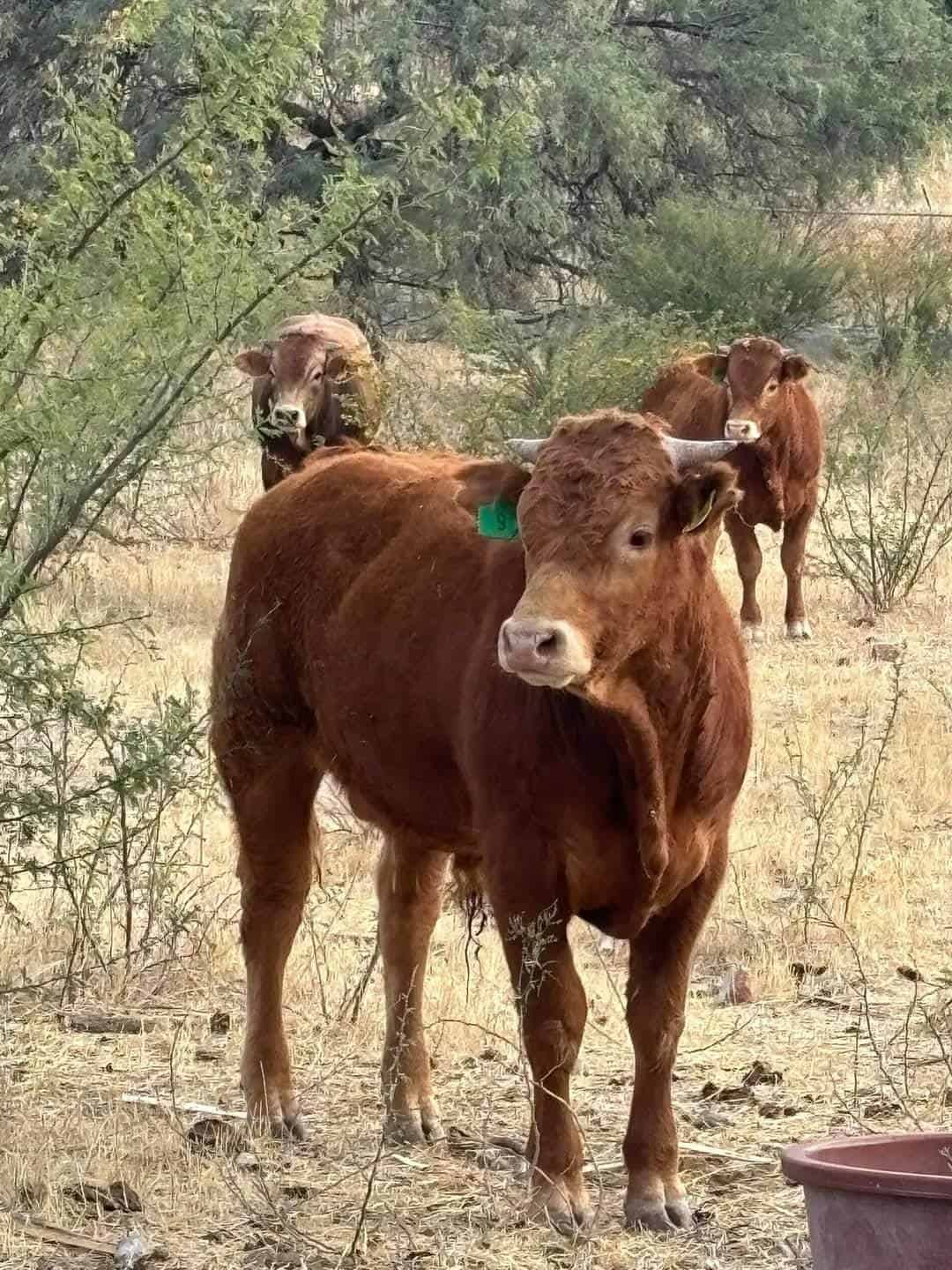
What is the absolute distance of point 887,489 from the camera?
1780 cm

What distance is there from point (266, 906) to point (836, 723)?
5397 mm

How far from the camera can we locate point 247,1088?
609 cm

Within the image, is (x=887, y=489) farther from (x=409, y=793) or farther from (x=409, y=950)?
(x=409, y=793)

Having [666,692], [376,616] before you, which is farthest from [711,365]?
[666,692]

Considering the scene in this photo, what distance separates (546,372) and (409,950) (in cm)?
1077

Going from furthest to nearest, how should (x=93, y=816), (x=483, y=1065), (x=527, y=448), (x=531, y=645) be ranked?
(x=93, y=816)
(x=483, y=1065)
(x=527, y=448)
(x=531, y=645)

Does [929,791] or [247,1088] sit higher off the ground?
[929,791]

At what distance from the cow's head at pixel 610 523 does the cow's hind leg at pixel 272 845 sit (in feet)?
5.16

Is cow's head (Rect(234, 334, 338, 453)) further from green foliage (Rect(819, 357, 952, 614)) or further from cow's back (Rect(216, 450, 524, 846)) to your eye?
cow's back (Rect(216, 450, 524, 846))

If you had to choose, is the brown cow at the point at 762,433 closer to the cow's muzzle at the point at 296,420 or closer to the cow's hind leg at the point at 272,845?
the cow's muzzle at the point at 296,420

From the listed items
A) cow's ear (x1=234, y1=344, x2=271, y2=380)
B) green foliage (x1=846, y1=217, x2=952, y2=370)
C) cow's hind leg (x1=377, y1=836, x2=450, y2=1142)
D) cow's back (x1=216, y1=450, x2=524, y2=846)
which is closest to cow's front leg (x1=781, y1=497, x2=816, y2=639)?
cow's ear (x1=234, y1=344, x2=271, y2=380)

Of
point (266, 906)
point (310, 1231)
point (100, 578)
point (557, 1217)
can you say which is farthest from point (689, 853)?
point (100, 578)

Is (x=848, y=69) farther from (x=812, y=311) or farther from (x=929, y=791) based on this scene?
(x=929, y=791)

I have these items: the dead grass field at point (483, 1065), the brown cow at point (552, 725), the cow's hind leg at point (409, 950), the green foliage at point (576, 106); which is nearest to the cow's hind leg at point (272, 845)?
the brown cow at point (552, 725)
